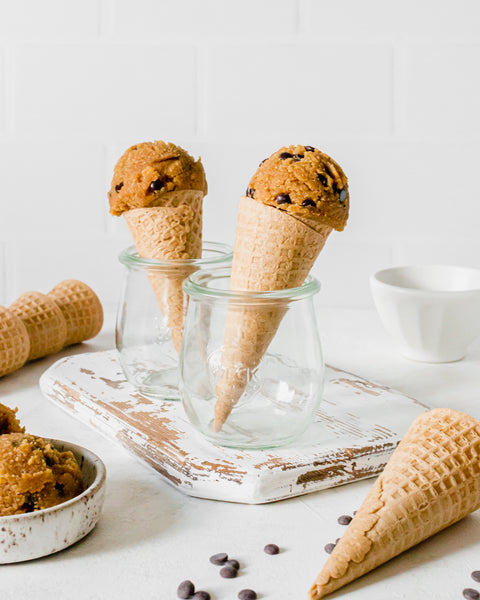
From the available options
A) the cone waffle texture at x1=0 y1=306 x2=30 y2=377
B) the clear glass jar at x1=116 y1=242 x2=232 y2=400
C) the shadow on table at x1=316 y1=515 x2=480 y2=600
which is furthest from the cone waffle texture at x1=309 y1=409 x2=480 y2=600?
the cone waffle texture at x1=0 y1=306 x2=30 y2=377

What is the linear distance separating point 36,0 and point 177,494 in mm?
1553

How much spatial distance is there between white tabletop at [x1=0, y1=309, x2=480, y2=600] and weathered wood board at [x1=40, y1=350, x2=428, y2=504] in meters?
0.02

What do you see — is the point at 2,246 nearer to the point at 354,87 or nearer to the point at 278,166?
the point at 354,87

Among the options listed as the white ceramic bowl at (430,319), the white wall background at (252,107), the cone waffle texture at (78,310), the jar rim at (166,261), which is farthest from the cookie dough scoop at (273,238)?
the white wall background at (252,107)

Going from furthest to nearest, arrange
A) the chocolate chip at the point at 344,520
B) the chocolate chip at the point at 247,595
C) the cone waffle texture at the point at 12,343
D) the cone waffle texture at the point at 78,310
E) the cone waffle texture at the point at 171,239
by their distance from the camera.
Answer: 1. the cone waffle texture at the point at 78,310
2. the cone waffle texture at the point at 12,343
3. the cone waffle texture at the point at 171,239
4. the chocolate chip at the point at 344,520
5. the chocolate chip at the point at 247,595

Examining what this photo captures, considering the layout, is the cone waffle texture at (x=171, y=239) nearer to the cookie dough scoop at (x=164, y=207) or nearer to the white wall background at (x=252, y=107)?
the cookie dough scoop at (x=164, y=207)

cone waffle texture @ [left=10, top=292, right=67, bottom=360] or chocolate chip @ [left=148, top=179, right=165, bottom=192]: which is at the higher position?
chocolate chip @ [left=148, top=179, right=165, bottom=192]

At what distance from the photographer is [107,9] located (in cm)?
201

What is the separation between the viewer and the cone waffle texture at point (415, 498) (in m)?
0.67

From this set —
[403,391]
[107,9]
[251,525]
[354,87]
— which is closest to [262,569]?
[251,525]

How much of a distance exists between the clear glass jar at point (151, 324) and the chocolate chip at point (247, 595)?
16.1 inches

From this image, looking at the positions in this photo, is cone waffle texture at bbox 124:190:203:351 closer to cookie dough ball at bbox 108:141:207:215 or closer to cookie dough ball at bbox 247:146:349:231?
cookie dough ball at bbox 108:141:207:215

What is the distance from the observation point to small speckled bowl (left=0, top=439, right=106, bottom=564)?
68 centimetres

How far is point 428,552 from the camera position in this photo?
731mm
